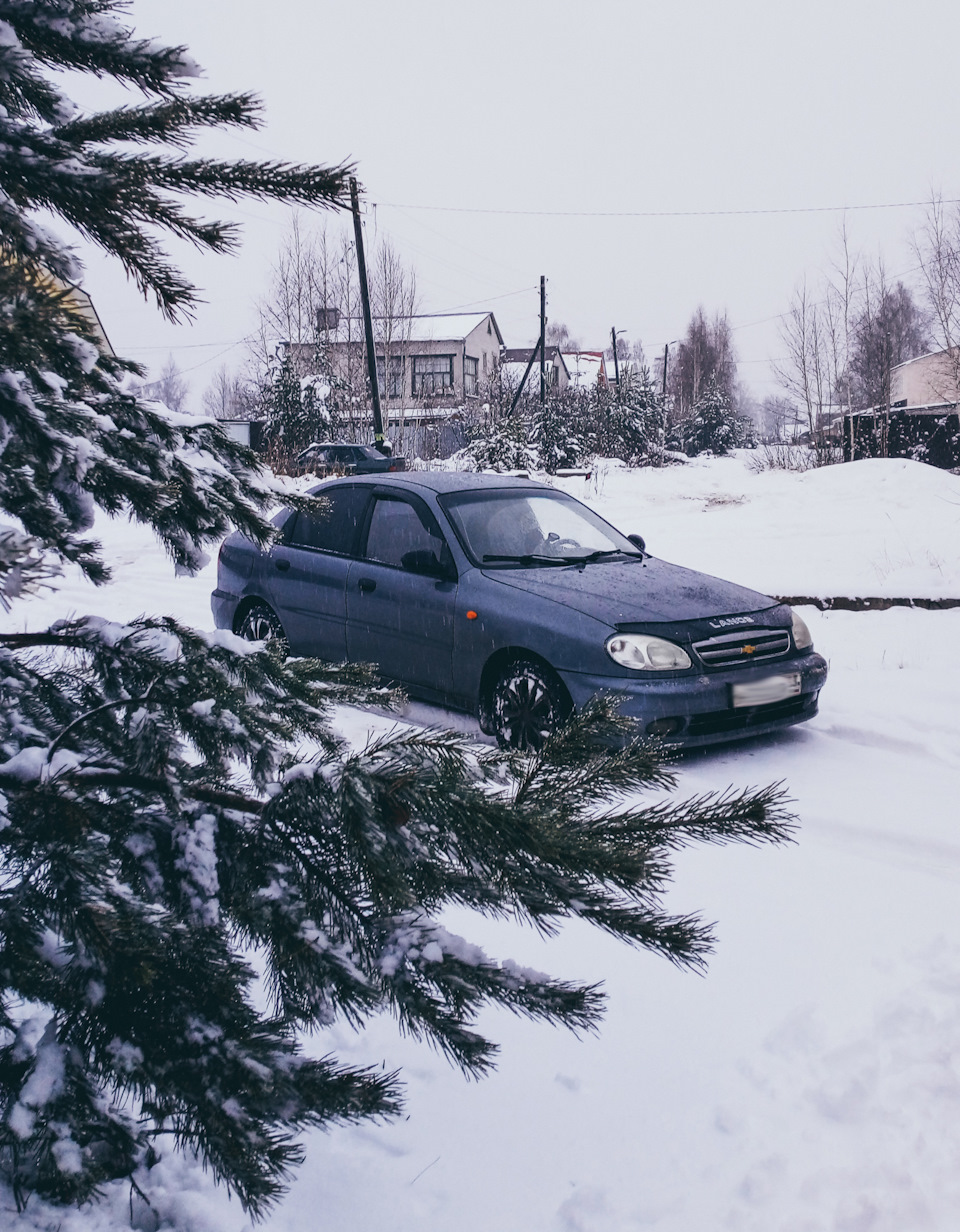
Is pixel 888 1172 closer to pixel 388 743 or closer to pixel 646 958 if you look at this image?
pixel 646 958

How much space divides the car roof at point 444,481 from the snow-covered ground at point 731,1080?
251cm

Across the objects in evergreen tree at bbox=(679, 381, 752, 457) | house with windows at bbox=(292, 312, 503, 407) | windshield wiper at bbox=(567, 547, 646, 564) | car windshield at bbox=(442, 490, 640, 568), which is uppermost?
house with windows at bbox=(292, 312, 503, 407)

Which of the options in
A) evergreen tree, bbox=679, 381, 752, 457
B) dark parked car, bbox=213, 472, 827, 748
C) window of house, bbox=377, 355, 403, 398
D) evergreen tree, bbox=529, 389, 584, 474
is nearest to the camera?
dark parked car, bbox=213, 472, 827, 748

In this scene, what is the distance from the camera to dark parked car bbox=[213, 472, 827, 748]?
5.25 metres

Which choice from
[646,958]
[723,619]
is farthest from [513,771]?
[723,619]

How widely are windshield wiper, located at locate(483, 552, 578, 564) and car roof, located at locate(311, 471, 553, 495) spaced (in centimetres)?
68

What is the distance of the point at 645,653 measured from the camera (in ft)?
17.1

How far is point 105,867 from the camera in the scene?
1378 mm

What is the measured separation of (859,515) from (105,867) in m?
13.9

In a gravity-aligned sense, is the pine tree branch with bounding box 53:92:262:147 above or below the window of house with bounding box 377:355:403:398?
below

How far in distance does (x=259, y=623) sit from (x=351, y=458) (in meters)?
21.1

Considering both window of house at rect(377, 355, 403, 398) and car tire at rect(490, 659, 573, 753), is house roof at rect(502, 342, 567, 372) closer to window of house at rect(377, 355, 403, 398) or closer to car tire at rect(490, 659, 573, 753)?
window of house at rect(377, 355, 403, 398)

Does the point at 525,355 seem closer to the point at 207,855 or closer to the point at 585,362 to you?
the point at 585,362

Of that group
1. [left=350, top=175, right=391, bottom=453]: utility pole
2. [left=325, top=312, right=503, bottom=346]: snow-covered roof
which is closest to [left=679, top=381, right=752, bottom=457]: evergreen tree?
[left=325, top=312, right=503, bottom=346]: snow-covered roof
